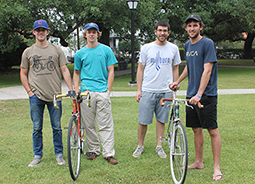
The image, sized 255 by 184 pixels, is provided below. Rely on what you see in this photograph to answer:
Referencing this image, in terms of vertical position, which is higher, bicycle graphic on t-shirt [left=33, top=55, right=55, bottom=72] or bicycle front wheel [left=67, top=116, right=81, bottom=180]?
bicycle graphic on t-shirt [left=33, top=55, right=55, bottom=72]

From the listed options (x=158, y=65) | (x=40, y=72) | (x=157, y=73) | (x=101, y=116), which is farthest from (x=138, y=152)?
(x=40, y=72)

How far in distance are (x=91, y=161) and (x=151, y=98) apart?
1386mm

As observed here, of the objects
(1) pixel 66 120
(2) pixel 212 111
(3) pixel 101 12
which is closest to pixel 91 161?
(2) pixel 212 111

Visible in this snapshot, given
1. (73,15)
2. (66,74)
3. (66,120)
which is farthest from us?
(73,15)

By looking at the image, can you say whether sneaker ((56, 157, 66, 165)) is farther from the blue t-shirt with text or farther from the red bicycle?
the blue t-shirt with text

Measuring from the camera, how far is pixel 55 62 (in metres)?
4.39

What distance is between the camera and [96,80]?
14.7 ft

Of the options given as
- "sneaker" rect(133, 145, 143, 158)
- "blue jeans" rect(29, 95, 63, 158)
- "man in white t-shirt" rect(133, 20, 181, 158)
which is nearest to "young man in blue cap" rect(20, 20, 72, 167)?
"blue jeans" rect(29, 95, 63, 158)

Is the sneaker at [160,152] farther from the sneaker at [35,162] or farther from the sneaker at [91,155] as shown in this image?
the sneaker at [35,162]

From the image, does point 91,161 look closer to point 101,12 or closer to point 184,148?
point 184,148

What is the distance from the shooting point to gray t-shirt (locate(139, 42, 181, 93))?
15.0ft

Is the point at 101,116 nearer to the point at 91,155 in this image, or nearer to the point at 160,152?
the point at 91,155

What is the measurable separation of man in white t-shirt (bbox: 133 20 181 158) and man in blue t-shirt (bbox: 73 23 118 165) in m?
0.53

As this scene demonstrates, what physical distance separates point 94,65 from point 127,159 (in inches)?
62.7
